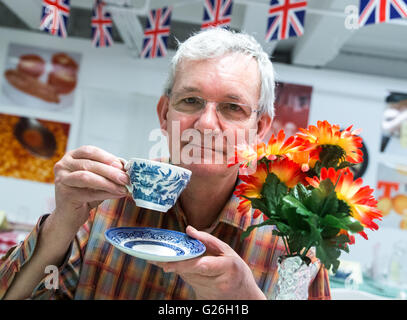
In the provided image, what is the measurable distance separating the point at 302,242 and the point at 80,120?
17.3 ft

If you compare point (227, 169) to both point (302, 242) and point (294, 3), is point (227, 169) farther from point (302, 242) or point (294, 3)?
point (294, 3)

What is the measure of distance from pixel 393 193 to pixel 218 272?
5346 millimetres

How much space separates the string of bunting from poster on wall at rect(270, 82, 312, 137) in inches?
82.7

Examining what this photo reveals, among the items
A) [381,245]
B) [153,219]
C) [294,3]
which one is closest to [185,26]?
[294,3]

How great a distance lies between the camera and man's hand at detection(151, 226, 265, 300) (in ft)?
1.93

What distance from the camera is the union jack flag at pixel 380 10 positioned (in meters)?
2.13

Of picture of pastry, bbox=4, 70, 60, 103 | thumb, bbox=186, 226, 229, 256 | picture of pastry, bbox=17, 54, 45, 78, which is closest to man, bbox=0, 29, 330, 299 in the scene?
thumb, bbox=186, 226, 229, 256

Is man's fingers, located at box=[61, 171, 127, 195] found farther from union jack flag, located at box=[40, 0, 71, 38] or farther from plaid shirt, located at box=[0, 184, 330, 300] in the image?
union jack flag, located at box=[40, 0, 71, 38]

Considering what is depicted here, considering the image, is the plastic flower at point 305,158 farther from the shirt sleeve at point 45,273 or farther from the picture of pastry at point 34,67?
the picture of pastry at point 34,67

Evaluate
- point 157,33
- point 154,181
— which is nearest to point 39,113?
point 157,33

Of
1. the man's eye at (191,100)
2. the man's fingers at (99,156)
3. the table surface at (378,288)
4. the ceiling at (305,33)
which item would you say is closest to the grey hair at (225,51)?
the man's eye at (191,100)

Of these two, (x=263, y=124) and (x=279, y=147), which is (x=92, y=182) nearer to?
(x=279, y=147)

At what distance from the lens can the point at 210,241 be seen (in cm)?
63

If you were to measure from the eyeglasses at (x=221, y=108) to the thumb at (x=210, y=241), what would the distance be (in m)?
0.38
